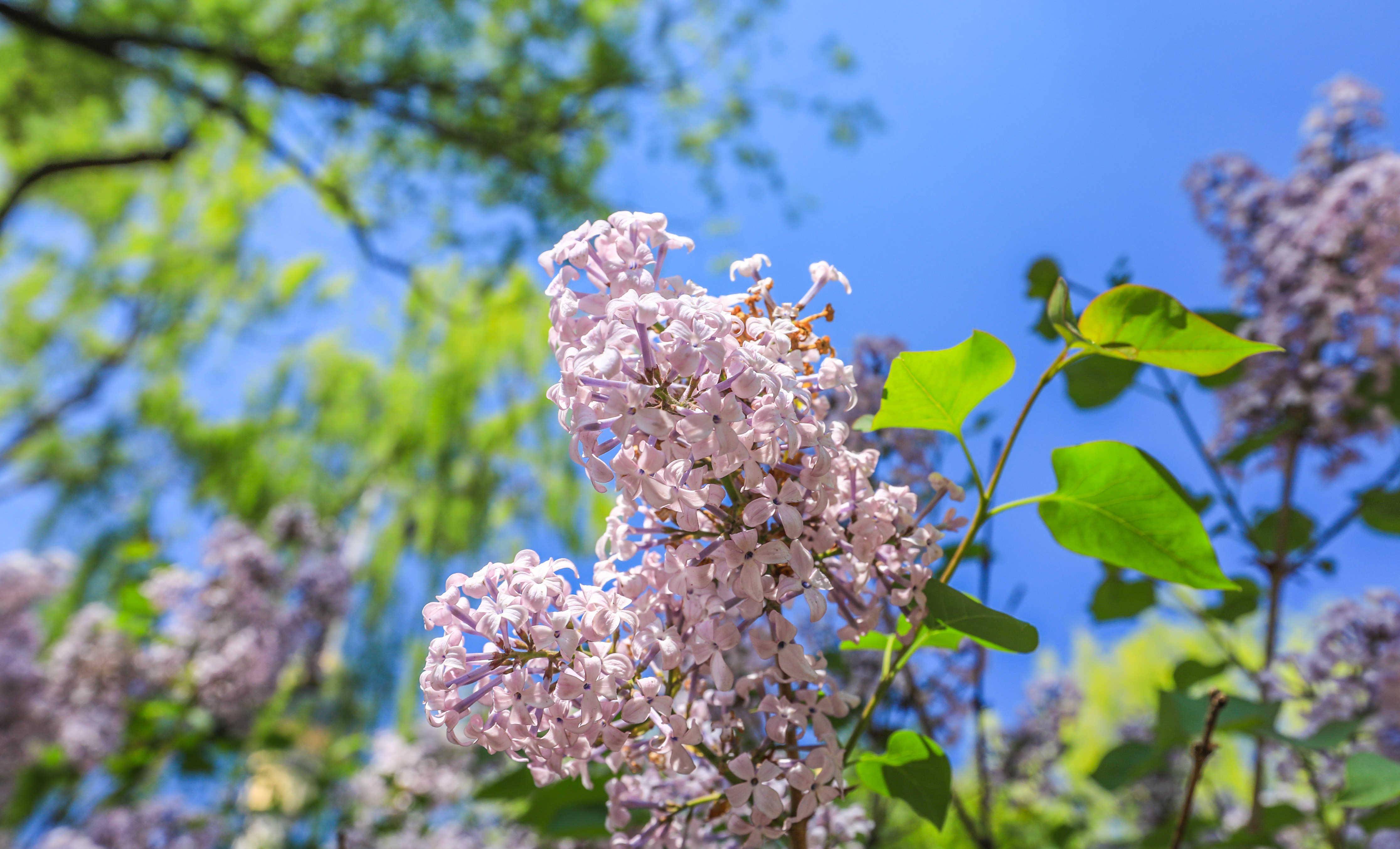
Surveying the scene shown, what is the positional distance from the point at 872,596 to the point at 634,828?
1.23ft

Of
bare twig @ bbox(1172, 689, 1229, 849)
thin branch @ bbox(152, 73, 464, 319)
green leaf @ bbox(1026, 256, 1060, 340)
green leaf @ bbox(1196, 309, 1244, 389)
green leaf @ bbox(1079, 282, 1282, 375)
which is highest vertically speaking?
thin branch @ bbox(152, 73, 464, 319)

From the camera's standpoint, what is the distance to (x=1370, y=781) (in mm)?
782

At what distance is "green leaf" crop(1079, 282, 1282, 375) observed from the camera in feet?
1.74

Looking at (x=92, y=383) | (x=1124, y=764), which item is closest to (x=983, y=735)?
(x=1124, y=764)

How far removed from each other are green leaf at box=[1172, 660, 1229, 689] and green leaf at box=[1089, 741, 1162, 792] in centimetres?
34

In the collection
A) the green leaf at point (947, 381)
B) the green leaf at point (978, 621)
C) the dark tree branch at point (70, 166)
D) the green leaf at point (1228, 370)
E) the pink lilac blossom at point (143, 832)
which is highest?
the dark tree branch at point (70, 166)

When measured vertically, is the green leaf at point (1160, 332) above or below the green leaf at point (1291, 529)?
below

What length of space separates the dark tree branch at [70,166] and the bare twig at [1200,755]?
4.63m

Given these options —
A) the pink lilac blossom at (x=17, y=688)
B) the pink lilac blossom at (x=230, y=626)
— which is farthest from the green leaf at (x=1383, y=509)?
the pink lilac blossom at (x=17, y=688)

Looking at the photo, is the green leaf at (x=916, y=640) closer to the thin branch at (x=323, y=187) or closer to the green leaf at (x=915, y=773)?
the green leaf at (x=915, y=773)

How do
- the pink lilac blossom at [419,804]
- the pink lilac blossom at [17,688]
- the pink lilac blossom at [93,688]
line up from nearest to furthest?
the pink lilac blossom at [419,804]
the pink lilac blossom at [93,688]
the pink lilac blossom at [17,688]

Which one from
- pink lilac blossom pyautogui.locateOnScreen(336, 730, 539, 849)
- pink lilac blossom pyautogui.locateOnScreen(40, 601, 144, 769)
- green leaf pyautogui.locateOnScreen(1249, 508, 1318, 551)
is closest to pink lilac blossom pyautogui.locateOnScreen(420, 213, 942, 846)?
green leaf pyautogui.locateOnScreen(1249, 508, 1318, 551)

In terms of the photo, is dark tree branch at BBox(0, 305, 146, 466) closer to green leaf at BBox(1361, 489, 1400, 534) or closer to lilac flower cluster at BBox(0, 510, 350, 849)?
lilac flower cluster at BBox(0, 510, 350, 849)

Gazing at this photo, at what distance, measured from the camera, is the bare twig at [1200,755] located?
0.49 m
